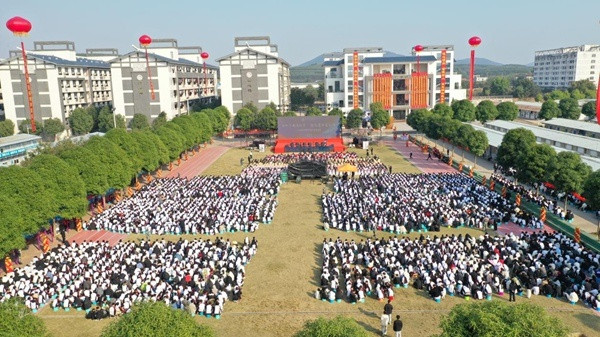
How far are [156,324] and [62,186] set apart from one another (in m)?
16.2

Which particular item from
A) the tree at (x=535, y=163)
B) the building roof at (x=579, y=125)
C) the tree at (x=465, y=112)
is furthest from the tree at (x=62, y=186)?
the building roof at (x=579, y=125)

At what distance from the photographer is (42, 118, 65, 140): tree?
178 ft

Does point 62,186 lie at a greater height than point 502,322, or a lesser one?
greater

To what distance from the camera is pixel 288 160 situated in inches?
1630

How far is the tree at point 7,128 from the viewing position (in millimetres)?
53631

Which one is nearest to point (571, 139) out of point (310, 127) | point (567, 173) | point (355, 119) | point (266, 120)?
point (567, 173)

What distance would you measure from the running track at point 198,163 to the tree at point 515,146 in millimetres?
24494

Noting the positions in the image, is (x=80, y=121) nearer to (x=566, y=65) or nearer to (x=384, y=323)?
(x=384, y=323)

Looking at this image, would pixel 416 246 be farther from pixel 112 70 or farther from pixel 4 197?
pixel 112 70

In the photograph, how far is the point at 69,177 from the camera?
22.3 m

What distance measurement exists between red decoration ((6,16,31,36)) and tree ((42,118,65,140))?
30.7m

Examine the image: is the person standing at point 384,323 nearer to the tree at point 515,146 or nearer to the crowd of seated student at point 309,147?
the tree at point 515,146

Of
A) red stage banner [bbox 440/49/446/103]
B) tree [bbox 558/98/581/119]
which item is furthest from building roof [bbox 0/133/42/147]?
tree [bbox 558/98/581/119]

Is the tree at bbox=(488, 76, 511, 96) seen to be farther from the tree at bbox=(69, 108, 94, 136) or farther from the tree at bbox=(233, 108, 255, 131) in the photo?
the tree at bbox=(69, 108, 94, 136)
